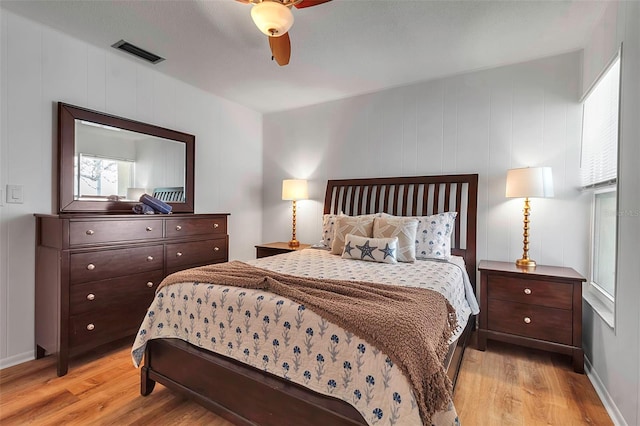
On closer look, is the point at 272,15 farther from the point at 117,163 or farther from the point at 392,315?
the point at 117,163

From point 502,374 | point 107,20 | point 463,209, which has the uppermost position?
point 107,20

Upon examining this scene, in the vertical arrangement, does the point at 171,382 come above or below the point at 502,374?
above

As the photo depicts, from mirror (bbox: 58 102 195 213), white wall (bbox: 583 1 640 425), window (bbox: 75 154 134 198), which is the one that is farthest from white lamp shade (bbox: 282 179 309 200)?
white wall (bbox: 583 1 640 425)

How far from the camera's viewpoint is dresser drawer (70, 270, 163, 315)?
87.6 inches

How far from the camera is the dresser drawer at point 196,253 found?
9.35 ft

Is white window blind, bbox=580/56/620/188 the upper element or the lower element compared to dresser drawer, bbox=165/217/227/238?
upper

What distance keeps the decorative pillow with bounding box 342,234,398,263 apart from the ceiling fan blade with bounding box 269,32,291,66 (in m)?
1.47

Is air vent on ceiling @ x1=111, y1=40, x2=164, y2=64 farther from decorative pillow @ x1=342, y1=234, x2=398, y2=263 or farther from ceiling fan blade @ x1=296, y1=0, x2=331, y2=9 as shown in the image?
decorative pillow @ x1=342, y1=234, x2=398, y2=263

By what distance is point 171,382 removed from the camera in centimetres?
178

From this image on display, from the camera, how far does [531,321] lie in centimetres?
237

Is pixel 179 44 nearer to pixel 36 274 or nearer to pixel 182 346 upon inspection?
pixel 36 274

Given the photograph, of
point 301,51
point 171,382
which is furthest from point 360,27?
point 171,382

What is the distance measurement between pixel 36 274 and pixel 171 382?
1525mm

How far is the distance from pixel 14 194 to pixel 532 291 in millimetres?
3864
